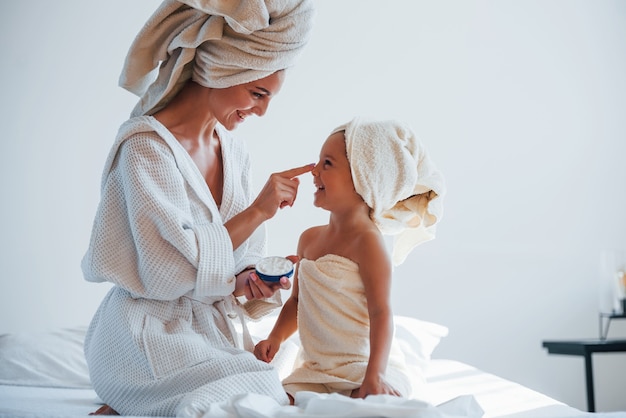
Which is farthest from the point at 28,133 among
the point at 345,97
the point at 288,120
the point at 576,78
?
the point at 576,78

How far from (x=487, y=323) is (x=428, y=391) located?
1590 millimetres

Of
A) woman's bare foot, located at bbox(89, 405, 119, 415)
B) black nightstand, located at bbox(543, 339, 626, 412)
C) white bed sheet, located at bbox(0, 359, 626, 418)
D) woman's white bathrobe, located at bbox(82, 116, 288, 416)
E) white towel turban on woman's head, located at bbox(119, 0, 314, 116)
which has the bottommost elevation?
black nightstand, located at bbox(543, 339, 626, 412)

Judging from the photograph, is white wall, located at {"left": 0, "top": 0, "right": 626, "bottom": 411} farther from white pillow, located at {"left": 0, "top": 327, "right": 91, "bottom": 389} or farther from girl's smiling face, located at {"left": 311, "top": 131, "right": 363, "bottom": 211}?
girl's smiling face, located at {"left": 311, "top": 131, "right": 363, "bottom": 211}

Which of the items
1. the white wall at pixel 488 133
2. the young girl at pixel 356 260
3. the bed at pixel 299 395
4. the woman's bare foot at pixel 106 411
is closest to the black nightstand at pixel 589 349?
the white wall at pixel 488 133

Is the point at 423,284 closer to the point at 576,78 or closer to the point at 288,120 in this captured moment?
the point at 288,120

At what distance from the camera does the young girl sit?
57.6 inches

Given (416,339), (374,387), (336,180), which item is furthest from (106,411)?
(416,339)

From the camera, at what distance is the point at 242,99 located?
167cm

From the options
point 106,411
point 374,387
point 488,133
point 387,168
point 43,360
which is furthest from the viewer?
point 488,133

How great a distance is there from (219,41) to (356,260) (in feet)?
1.83

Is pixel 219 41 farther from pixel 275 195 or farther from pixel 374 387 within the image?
pixel 374 387

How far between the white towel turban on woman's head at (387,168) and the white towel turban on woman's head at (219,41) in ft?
0.73

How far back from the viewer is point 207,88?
1735 millimetres

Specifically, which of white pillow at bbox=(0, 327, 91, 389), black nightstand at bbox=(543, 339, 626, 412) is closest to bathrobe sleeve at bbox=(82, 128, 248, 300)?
white pillow at bbox=(0, 327, 91, 389)
